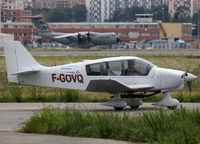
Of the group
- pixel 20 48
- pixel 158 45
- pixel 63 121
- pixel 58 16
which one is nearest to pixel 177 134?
pixel 63 121

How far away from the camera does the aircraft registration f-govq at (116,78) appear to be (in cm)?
1474

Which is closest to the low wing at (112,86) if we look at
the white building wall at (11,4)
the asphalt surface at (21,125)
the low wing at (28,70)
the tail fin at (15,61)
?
the asphalt surface at (21,125)

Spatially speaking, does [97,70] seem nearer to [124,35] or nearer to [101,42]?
[101,42]

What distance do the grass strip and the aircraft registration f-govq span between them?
12.3ft

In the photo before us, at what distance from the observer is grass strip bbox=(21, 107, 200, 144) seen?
9156 millimetres

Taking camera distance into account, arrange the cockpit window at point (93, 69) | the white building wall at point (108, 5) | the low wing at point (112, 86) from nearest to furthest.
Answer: the low wing at point (112, 86)
the cockpit window at point (93, 69)
the white building wall at point (108, 5)

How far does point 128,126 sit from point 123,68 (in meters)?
5.02

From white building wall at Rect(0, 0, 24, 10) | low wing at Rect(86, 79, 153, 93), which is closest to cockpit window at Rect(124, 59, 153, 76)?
low wing at Rect(86, 79, 153, 93)

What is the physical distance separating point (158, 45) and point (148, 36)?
25782 millimetres

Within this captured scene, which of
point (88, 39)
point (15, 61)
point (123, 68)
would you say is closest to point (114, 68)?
point (123, 68)

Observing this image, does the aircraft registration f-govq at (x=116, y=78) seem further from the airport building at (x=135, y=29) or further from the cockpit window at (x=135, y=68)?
the airport building at (x=135, y=29)

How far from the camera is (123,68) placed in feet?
49.1

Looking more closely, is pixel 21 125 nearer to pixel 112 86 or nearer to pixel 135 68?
pixel 112 86

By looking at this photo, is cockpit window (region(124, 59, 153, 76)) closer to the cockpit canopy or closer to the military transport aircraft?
the cockpit canopy
